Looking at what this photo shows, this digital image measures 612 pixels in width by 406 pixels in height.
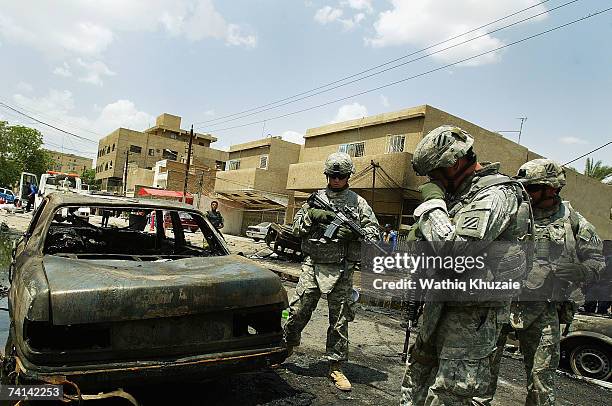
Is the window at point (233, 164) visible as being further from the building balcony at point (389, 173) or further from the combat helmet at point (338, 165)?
the combat helmet at point (338, 165)

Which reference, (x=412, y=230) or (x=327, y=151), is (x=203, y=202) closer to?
(x=327, y=151)

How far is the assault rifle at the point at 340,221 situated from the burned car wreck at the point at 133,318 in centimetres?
72

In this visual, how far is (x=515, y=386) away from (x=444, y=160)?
3018 millimetres

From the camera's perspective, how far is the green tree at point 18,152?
134 feet

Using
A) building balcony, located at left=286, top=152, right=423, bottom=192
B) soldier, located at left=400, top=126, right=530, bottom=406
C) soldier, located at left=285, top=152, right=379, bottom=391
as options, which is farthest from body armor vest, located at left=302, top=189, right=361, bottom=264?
building balcony, located at left=286, top=152, right=423, bottom=192

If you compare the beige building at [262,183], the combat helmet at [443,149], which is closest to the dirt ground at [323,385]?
the combat helmet at [443,149]

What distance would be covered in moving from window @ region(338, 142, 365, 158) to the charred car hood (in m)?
17.2

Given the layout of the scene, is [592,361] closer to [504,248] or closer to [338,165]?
[338,165]

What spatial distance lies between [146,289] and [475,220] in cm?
170

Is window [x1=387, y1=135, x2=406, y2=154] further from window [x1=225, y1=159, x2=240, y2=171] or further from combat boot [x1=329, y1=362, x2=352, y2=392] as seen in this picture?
window [x1=225, y1=159, x2=240, y2=171]

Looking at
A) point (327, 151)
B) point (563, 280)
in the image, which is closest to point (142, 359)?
point (563, 280)

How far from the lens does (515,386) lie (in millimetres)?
3908

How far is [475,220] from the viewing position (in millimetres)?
1803

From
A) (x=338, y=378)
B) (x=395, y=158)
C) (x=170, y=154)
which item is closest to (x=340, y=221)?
(x=338, y=378)
